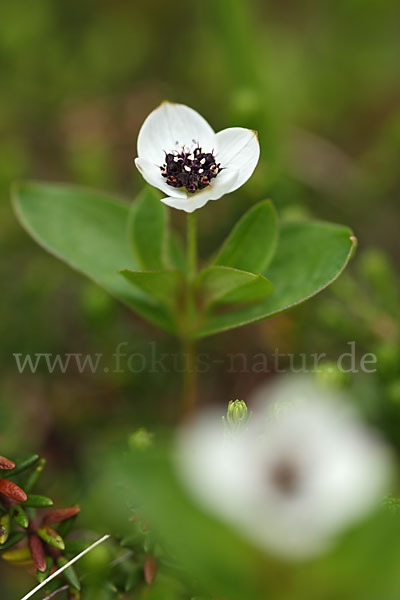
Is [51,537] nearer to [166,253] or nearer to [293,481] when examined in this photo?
[293,481]

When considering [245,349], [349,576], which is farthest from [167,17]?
[349,576]

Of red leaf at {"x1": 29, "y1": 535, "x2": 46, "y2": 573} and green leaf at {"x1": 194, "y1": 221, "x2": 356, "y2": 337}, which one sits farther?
green leaf at {"x1": 194, "y1": 221, "x2": 356, "y2": 337}

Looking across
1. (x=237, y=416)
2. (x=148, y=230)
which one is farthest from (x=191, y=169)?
(x=237, y=416)

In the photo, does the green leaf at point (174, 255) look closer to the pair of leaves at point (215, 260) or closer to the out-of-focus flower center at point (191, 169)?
the pair of leaves at point (215, 260)

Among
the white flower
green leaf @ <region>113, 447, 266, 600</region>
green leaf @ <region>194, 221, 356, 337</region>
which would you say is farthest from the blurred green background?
green leaf @ <region>113, 447, 266, 600</region>

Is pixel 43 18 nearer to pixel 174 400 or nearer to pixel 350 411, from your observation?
pixel 174 400

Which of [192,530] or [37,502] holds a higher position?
[192,530]

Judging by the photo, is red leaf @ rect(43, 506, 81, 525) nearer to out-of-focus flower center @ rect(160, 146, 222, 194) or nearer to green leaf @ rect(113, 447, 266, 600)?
green leaf @ rect(113, 447, 266, 600)
